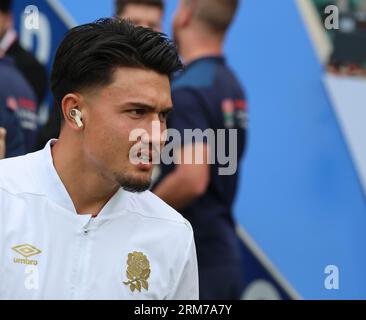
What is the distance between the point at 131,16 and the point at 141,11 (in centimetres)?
5

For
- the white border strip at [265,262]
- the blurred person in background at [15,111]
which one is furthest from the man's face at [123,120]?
the white border strip at [265,262]

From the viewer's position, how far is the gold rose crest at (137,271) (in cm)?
221

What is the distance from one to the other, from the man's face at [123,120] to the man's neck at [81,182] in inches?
0.8

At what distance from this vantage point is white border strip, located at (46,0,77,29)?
428 cm

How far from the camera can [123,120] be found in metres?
2.25

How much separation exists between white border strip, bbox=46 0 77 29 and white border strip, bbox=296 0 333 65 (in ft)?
3.81

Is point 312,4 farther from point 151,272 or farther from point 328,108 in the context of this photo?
point 151,272

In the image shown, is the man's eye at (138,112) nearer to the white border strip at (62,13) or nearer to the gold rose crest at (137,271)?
the gold rose crest at (137,271)

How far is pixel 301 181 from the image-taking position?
4.62 m

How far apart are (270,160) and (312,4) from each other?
80 centimetres

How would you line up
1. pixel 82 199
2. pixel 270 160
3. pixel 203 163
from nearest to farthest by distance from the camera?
pixel 82 199
pixel 203 163
pixel 270 160

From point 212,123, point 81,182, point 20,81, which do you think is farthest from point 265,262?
point 81,182

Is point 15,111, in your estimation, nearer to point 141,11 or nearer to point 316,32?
point 141,11

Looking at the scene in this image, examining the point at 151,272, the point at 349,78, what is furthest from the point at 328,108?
the point at 151,272
